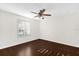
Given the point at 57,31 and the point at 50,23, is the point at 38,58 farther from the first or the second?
the point at 57,31

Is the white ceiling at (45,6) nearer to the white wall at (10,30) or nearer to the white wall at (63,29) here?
the white wall at (63,29)

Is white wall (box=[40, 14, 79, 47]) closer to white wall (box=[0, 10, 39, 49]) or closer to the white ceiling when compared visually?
white wall (box=[0, 10, 39, 49])

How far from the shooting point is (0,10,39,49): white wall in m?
3.38

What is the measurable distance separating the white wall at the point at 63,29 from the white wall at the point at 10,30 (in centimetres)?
37

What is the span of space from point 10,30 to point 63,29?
7.36 feet

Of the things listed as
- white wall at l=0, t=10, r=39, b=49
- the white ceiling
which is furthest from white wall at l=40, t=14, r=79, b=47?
the white ceiling

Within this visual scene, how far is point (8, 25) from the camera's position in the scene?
3875 millimetres

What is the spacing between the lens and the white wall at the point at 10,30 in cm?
338

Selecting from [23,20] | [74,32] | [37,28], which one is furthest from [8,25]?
[74,32]

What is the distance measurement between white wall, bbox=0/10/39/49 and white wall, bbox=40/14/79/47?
37 cm

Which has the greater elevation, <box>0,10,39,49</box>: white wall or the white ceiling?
the white ceiling

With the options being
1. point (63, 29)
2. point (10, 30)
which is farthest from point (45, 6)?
point (10, 30)

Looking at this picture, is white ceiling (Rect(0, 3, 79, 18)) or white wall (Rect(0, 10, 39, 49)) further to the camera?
white wall (Rect(0, 10, 39, 49))

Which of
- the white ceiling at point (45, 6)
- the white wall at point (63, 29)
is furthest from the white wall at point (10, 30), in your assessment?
the white ceiling at point (45, 6)
